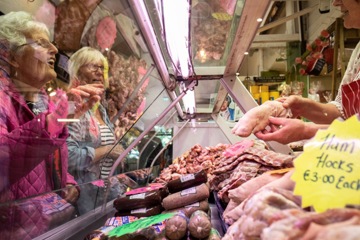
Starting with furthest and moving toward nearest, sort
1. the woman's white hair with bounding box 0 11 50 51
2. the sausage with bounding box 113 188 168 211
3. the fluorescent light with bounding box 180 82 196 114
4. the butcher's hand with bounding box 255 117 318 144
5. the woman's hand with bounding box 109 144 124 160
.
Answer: the fluorescent light with bounding box 180 82 196 114
the woman's hand with bounding box 109 144 124 160
the sausage with bounding box 113 188 168 211
the butcher's hand with bounding box 255 117 318 144
the woman's white hair with bounding box 0 11 50 51

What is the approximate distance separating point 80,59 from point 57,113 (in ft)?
1.06

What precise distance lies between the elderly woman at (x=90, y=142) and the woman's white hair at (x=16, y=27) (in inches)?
12.0

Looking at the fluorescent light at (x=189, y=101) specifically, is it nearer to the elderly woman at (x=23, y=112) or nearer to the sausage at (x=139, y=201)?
the sausage at (x=139, y=201)

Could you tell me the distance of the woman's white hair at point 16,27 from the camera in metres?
0.91

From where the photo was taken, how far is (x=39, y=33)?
0.99 meters

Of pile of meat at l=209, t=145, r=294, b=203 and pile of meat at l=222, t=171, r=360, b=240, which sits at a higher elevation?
pile of meat at l=222, t=171, r=360, b=240

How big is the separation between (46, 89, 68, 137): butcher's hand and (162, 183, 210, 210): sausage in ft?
2.28

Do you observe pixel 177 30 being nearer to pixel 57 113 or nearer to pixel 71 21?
pixel 71 21

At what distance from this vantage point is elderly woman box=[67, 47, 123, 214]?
4.56ft

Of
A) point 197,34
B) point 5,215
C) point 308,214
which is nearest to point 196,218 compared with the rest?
point 5,215

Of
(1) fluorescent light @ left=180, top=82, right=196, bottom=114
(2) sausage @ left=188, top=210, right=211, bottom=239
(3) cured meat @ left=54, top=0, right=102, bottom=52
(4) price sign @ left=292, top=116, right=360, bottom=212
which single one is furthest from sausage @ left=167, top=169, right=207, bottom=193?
(4) price sign @ left=292, top=116, right=360, bottom=212

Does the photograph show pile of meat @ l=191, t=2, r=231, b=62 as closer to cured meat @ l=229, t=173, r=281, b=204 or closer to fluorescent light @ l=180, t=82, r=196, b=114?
fluorescent light @ l=180, t=82, r=196, b=114

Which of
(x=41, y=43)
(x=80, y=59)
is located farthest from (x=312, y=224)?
(x=80, y=59)

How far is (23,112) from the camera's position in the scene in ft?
3.50
